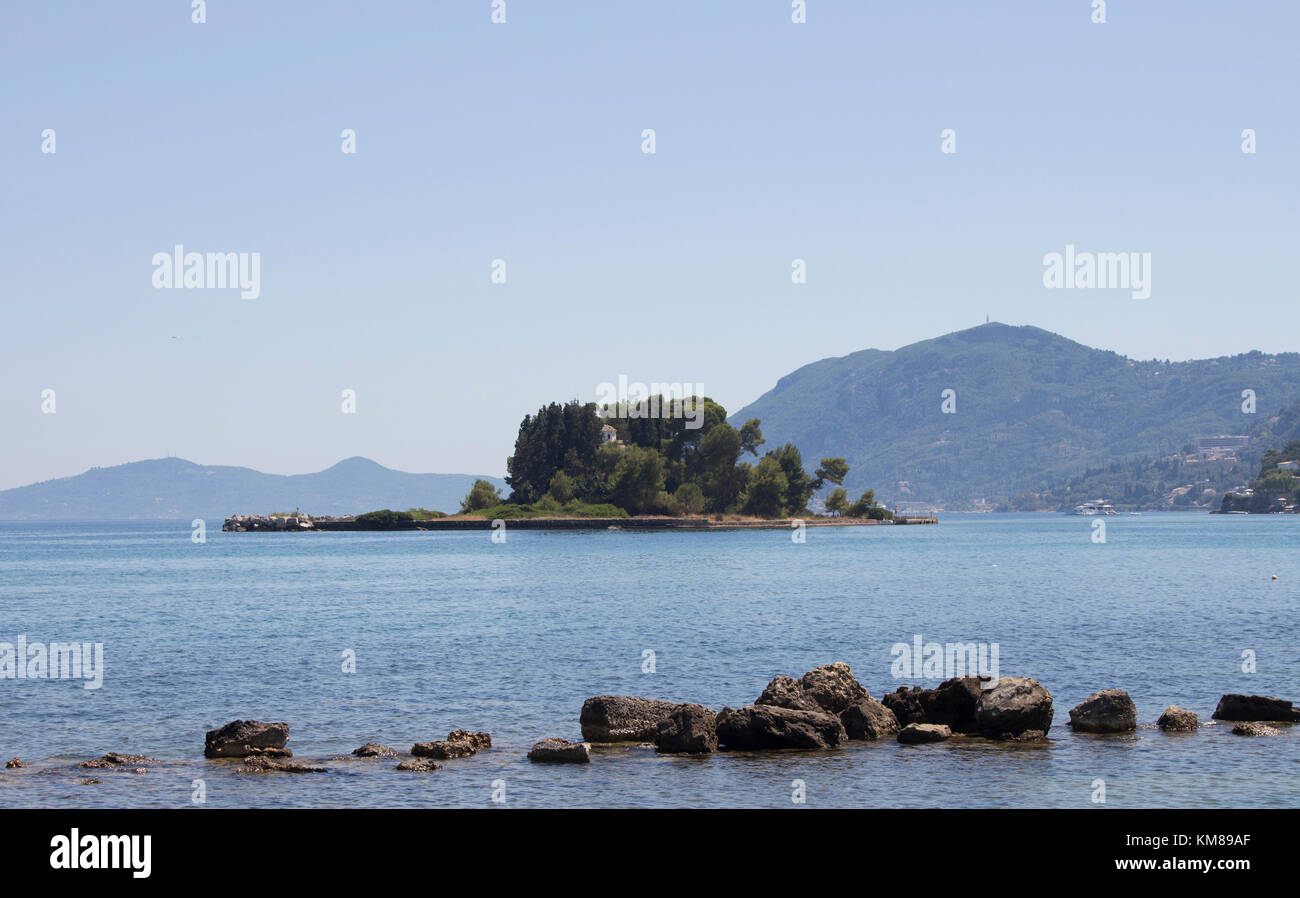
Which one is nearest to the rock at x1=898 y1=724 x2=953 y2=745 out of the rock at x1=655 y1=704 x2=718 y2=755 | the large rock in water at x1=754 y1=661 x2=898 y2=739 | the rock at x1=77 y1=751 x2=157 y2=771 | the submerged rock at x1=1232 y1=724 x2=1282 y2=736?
the large rock in water at x1=754 y1=661 x2=898 y2=739

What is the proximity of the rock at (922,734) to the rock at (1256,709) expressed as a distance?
8.61 m

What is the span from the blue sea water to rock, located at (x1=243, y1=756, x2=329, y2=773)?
49 centimetres

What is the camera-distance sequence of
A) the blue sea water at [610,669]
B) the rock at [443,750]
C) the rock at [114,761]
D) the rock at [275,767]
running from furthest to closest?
the rock at [443,750] < the rock at [114,761] < the rock at [275,767] < the blue sea water at [610,669]

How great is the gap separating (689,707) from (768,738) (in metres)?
2.17

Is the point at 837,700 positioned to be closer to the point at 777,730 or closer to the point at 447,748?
the point at 777,730

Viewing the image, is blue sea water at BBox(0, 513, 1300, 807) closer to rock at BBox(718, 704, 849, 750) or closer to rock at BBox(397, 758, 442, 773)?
rock at BBox(397, 758, 442, 773)

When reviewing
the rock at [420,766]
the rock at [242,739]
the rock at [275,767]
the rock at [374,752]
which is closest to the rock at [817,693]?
the rock at [420,766]

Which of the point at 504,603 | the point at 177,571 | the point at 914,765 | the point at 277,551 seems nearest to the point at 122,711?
the point at 914,765

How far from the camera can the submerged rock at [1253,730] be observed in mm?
31297

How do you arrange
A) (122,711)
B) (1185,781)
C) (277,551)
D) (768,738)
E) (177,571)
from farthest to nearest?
(277,551), (177,571), (122,711), (768,738), (1185,781)

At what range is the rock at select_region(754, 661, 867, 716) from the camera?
32594 millimetres

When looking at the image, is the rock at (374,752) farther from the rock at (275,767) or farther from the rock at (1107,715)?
the rock at (1107,715)
